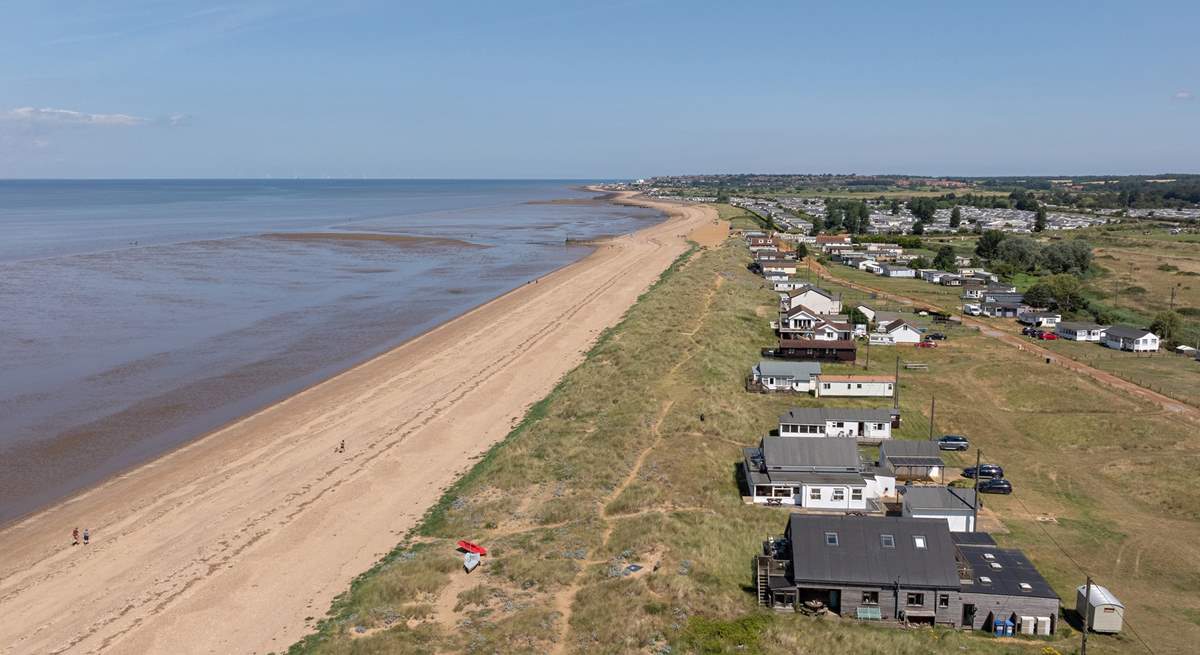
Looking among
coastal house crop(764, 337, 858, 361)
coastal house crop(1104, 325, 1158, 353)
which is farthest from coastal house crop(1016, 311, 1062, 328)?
coastal house crop(764, 337, 858, 361)

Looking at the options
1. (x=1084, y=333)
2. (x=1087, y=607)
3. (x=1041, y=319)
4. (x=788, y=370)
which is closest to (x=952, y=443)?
(x=788, y=370)

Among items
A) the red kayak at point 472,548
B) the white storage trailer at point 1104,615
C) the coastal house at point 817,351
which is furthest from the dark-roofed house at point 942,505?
the coastal house at point 817,351

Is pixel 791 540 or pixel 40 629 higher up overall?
pixel 791 540

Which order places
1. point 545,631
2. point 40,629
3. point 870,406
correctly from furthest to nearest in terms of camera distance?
point 870,406 → point 40,629 → point 545,631

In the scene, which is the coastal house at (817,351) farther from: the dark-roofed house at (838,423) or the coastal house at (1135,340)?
the coastal house at (1135,340)

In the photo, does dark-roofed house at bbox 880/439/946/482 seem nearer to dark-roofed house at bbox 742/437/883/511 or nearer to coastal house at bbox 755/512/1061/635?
dark-roofed house at bbox 742/437/883/511

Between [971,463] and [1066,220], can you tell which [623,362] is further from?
[1066,220]

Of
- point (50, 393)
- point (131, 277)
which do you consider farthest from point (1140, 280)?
point (131, 277)
